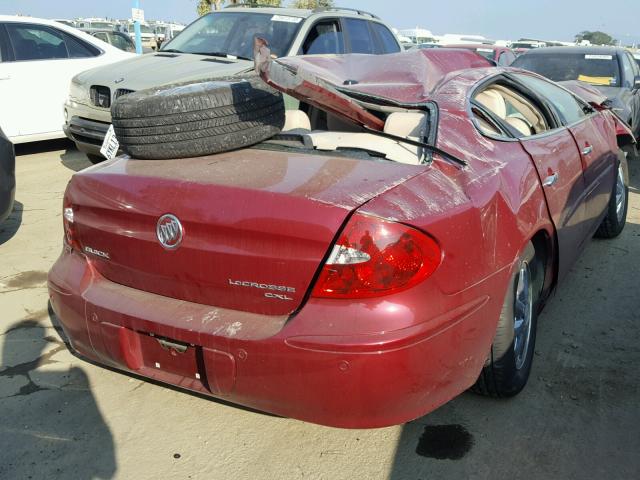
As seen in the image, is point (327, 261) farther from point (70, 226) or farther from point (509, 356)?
point (70, 226)

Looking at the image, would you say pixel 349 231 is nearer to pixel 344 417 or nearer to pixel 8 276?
pixel 344 417

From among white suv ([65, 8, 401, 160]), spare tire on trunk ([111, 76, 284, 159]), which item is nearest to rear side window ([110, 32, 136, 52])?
white suv ([65, 8, 401, 160])

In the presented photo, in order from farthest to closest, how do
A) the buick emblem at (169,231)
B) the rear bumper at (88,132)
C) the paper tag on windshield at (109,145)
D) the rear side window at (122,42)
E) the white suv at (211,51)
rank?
the rear side window at (122,42), the rear bumper at (88,132), the white suv at (211,51), the paper tag on windshield at (109,145), the buick emblem at (169,231)

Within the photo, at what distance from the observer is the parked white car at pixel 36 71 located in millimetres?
7559

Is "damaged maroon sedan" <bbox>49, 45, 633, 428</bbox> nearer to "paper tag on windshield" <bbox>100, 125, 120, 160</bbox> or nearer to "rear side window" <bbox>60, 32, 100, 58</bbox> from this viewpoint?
"paper tag on windshield" <bbox>100, 125, 120, 160</bbox>

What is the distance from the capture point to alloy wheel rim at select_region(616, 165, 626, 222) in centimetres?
507

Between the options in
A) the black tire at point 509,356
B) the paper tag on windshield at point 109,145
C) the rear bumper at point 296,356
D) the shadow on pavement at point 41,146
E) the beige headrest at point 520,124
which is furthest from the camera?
the shadow on pavement at point 41,146

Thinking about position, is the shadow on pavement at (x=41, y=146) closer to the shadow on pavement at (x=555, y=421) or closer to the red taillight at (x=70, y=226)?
the red taillight at (x=70, y=226)

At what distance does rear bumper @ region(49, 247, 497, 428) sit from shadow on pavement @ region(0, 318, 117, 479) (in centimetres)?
39

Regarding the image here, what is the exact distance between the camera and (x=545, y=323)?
3.72 m

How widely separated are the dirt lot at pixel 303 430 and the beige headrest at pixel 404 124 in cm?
125

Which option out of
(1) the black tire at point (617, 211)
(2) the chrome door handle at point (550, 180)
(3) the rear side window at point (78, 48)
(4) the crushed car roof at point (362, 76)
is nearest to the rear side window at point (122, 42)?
(3) the rear side window at point (78, 48)

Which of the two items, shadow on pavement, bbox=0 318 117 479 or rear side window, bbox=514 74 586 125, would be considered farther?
rear side window, bbox=514 74 586 125

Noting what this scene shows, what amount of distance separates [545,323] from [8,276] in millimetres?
3505
